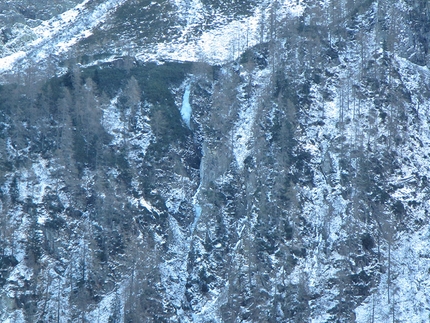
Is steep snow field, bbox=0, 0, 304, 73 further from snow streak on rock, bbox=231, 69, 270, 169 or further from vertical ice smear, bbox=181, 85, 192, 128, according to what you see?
vertical ice smear, bbox=181, 85, 192, 128

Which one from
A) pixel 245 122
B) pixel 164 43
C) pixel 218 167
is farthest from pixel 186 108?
pixel 164 43

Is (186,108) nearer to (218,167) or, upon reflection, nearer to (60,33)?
(218,167)

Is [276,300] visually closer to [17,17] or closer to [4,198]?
[4,198]

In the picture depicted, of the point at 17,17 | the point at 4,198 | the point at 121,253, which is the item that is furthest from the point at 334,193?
the point at 17,17

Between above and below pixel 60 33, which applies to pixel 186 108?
below

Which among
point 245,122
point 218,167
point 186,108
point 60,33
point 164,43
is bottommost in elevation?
point 218,167

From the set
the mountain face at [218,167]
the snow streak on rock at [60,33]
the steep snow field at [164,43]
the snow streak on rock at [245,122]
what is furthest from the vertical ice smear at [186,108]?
the snow streak on rock at [60,33]
